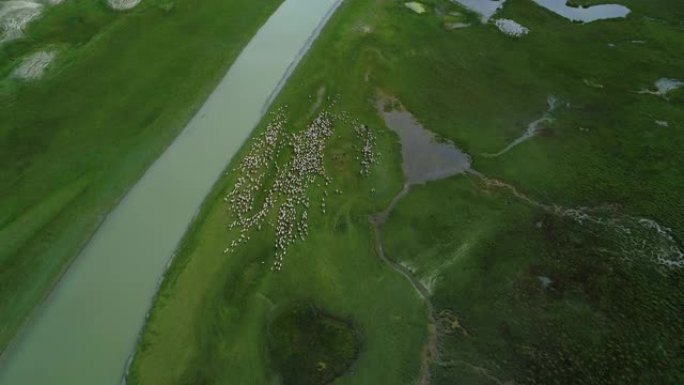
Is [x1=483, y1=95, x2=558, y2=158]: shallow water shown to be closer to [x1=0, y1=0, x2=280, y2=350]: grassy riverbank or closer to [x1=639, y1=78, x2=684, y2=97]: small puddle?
[x1=639, y1=78, x2=684, y2=97]: small puddle

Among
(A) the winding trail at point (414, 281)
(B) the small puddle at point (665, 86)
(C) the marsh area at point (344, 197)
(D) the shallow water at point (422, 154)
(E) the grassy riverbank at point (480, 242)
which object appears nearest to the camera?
(A) the winding trail at point (414, 281)

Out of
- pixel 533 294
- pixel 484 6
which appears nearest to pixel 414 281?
pixel 533 294

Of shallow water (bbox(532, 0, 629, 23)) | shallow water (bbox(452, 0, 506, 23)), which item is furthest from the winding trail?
shallow water (bbox(532, 0, 629, 23))

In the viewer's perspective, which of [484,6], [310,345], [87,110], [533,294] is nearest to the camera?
→ [310,345]

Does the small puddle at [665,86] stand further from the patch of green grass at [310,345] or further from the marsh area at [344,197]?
the patch of green grass at [310,345]

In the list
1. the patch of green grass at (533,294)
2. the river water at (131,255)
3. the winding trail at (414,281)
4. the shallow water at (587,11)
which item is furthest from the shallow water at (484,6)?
the winding trail at (414,281)

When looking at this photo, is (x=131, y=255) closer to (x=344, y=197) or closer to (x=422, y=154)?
(x=344, y=197)
